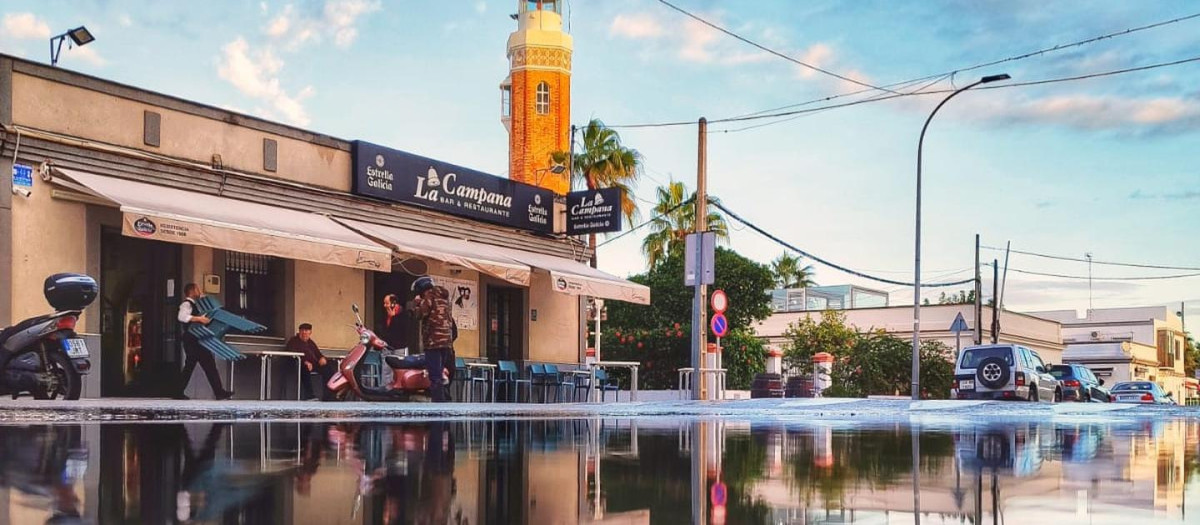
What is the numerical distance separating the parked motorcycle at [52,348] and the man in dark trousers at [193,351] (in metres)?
1.45

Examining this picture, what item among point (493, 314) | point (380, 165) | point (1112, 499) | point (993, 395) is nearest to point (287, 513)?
point (1112, 499)

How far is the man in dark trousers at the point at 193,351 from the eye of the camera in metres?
17.3

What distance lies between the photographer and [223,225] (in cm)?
1631

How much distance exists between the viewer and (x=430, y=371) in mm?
18625

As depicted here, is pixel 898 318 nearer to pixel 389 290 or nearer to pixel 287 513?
pixel 389 290

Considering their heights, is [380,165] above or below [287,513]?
above

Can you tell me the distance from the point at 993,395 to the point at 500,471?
2405 centimetres

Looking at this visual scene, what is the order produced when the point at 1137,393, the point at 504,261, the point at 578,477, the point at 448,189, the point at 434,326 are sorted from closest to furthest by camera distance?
the point at 578,477 < the point at 434,326 < the point at 504,261 < the point at 448,189 < the point at 1137,393

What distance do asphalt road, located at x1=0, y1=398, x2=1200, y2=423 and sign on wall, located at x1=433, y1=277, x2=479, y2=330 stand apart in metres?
5.75

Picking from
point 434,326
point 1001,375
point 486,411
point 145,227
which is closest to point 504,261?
point 434,326

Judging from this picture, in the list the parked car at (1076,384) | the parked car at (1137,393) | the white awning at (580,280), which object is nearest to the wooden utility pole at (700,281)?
the white awning at (580,280)

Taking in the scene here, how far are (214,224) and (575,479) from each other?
38.7ft

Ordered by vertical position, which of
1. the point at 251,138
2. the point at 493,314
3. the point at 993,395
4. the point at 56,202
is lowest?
the point at 993,395

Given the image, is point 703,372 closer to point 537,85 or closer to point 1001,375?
point 1001,375
